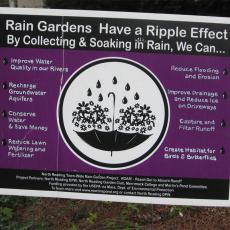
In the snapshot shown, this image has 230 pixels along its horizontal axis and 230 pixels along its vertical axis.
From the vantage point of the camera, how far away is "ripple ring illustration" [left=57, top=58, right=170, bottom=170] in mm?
3777

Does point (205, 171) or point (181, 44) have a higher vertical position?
point (181, 44)

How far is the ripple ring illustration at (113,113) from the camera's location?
378cm

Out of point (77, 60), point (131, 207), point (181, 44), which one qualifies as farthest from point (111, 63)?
point (131, 207)

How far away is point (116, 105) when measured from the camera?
380cm

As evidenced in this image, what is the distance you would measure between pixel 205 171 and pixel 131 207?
1.34 m

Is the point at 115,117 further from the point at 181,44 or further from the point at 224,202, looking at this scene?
the point at 224,202

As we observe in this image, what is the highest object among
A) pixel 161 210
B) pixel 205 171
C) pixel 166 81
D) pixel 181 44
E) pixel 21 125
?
pixel 181 44

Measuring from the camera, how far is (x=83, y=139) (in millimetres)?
3830

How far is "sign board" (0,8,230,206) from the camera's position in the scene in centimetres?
375

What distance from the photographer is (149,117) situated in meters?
3.79

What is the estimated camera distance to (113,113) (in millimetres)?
3814

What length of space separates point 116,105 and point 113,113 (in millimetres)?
57

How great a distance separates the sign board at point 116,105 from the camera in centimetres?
375

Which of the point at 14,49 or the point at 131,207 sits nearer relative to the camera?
the point at 14,49
